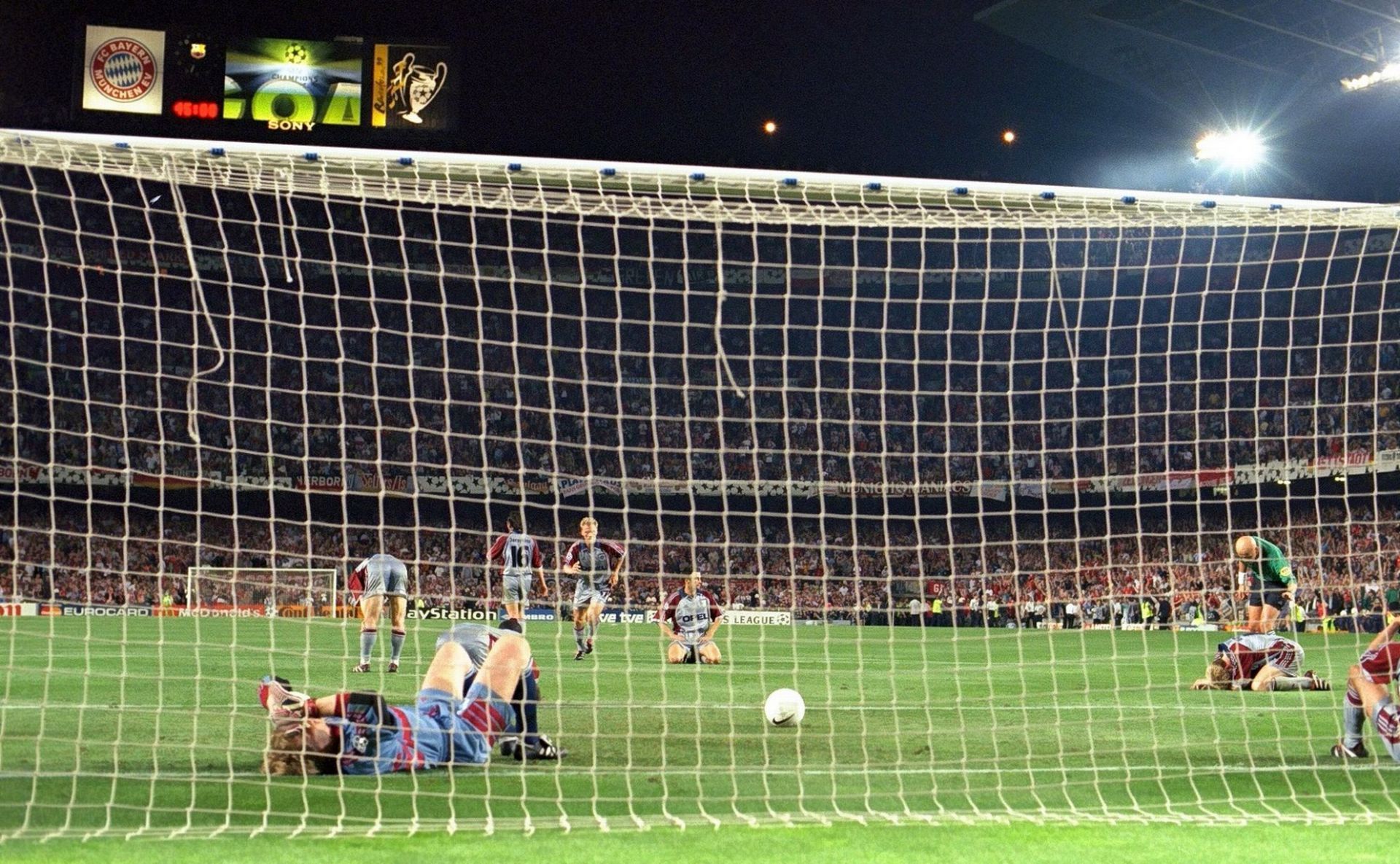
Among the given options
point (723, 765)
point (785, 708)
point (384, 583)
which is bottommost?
point (723, 765)

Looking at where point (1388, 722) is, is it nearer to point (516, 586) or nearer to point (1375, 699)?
point (1375, 699)

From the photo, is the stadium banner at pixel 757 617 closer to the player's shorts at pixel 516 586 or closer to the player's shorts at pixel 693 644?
the player's shorts at pixel 693 644

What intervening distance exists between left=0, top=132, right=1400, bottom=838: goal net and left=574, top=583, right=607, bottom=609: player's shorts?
67 cm

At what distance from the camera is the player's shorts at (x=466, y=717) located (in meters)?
6.67

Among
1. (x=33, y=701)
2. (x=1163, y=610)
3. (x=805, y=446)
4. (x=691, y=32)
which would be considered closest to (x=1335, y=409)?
(x=1163, y=610)

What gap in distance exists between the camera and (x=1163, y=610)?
1142 inches

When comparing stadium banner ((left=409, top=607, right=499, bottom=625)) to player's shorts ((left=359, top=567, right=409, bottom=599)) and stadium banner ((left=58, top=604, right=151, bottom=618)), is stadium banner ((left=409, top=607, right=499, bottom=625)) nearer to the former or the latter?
stadium banner ((left=58, top=604, right=151, bottom=618))

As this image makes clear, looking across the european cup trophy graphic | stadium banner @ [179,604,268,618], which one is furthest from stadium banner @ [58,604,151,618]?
the european cup trophy graphic

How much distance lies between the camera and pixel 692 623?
49.3 feet

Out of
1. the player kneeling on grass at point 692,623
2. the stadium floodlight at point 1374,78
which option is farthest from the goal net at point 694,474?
the stadium floodlight at point 1374,78

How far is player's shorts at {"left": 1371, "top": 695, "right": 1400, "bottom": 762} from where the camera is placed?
7220mm

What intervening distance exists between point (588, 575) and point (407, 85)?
20284 millimetres

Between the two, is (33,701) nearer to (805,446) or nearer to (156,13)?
(805,446)

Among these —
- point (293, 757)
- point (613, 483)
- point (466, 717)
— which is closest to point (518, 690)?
point (466, 717)
